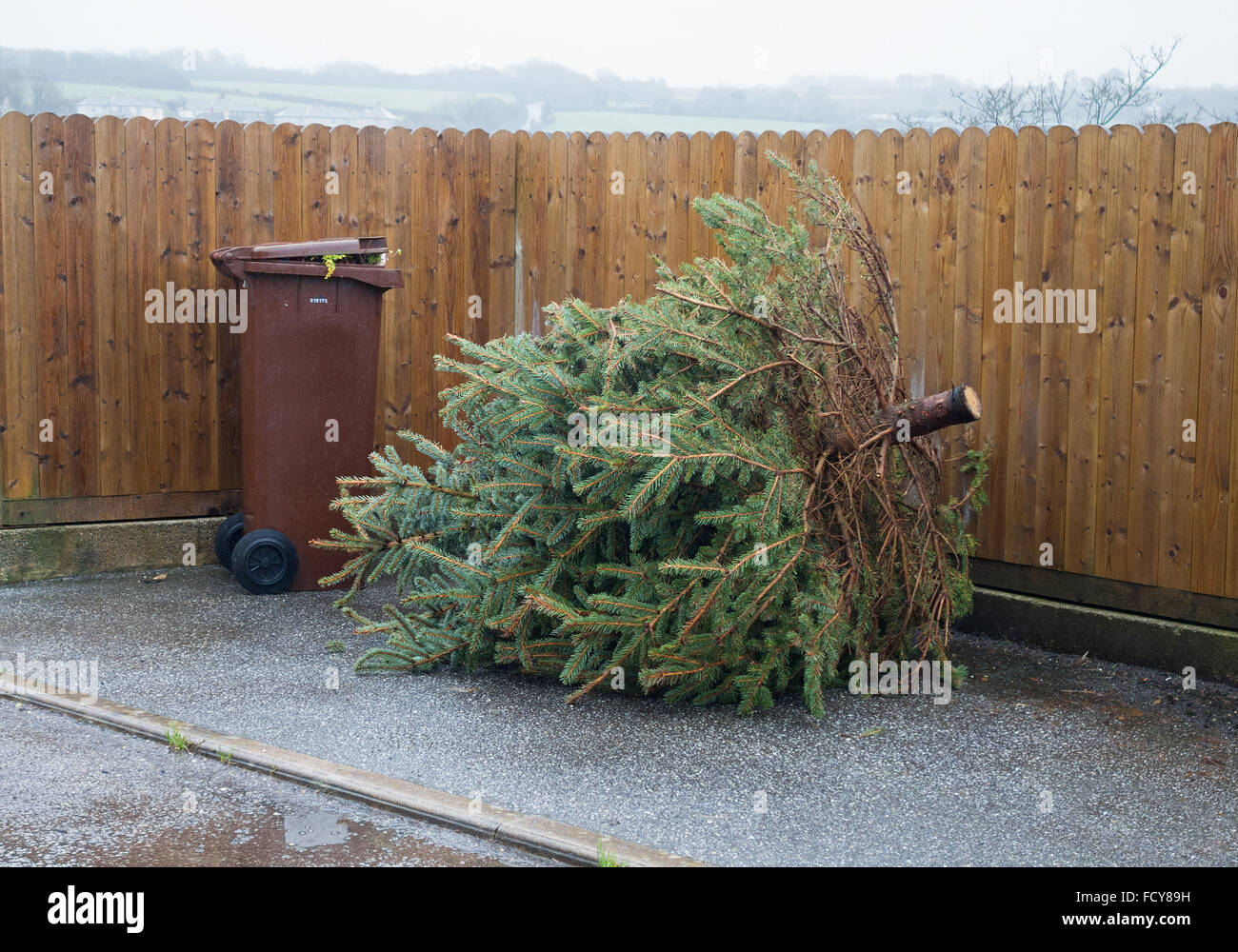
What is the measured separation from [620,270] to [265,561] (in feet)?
9.45

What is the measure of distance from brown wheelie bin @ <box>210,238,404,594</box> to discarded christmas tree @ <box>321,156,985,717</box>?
1.46 meters

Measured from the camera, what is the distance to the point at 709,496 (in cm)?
516

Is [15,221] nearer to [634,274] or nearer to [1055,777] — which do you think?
[634,274]

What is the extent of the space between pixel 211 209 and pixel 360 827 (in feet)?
16.8

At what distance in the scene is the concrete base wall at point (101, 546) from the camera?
7.35 meters

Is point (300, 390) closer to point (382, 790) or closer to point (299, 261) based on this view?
point (299, 261)

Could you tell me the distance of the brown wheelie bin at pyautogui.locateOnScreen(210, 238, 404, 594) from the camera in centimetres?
700

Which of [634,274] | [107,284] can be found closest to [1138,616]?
[634,274]

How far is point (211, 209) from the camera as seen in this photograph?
772 cm

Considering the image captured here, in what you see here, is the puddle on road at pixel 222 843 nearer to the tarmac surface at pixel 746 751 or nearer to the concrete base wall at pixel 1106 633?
the tarmac surface at pixel 746 751

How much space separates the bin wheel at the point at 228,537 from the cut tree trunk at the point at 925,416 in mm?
4037

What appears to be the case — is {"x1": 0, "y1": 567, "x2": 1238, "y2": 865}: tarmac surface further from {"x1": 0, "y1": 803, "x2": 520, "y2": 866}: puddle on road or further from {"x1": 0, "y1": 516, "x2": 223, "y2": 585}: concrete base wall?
{"x1": 0, "y1": 516, "x2": 223, "y2": 585}: concrete base wall

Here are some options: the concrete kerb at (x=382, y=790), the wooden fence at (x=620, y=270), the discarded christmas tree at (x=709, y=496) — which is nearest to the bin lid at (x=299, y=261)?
the wooden fence at (x=620, y=270)

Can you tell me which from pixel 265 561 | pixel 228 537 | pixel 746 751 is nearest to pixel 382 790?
pixel 746 751
